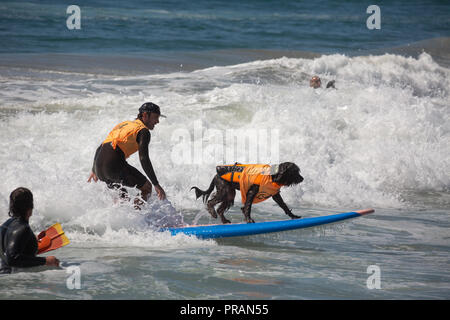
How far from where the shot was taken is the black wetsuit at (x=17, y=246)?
4520mm

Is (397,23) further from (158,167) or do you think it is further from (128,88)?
(158,167)

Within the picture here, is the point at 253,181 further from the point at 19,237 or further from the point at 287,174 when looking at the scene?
the point at 19,237

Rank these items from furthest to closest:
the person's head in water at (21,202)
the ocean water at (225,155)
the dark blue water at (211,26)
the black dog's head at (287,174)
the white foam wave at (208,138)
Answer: the dark blue water at (211,26)
the white foam wave at (208,138)
the black dog's head at (287,174)
the ocean water at (225,155)
the person's head in water at (21,202)

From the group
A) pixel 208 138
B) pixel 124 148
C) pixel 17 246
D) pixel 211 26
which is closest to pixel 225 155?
pixel 208 138

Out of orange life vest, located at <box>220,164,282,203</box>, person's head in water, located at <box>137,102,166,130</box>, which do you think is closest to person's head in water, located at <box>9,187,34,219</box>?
person's head in water, located at <box>137,102,166,130</box>

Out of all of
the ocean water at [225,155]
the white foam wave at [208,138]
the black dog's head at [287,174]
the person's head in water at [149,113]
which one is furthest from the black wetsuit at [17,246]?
the black dog's head at [287,174]

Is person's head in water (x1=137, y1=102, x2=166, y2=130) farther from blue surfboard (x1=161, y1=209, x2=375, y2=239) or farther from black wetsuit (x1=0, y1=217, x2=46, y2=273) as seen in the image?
black wetsuit (x1=0, y1=217, x2=46, y2=273)

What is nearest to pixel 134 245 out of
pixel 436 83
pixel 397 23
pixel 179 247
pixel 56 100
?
pixel 179 247

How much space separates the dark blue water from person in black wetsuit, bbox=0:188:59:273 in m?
15.1

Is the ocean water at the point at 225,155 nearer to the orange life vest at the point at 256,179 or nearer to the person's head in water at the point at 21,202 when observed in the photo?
the orange life vest at the point at 256,179

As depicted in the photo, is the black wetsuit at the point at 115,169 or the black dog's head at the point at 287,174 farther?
the black wetsuit at the point at 115,169

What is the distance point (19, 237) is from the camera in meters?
4.53

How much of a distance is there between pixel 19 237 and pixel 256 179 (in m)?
2.63
